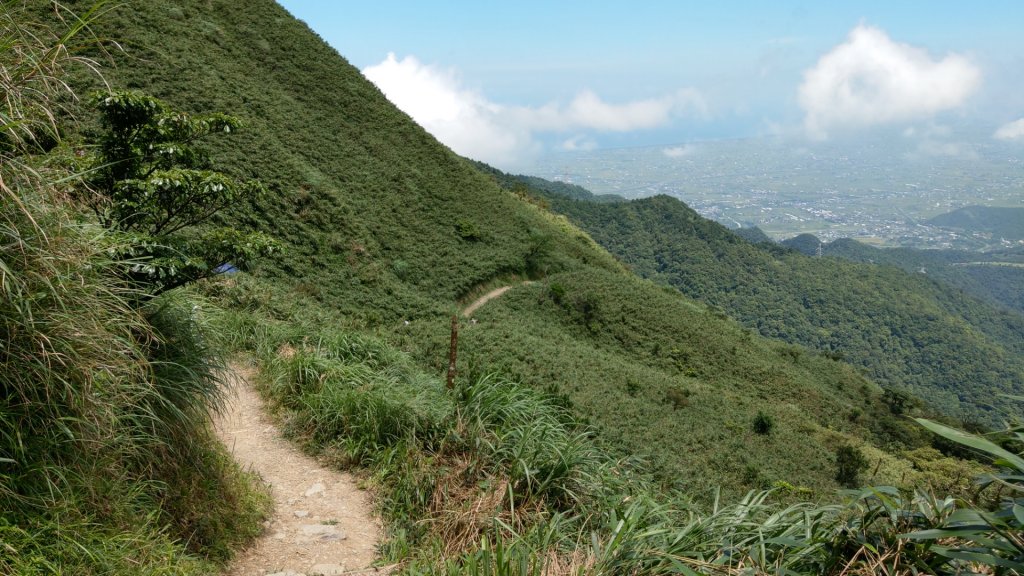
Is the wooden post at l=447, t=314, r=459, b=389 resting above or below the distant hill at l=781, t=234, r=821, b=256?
below

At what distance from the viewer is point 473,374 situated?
5891mm

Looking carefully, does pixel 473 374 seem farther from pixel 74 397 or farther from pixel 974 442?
pixel 974 442

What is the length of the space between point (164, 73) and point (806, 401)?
29.1m

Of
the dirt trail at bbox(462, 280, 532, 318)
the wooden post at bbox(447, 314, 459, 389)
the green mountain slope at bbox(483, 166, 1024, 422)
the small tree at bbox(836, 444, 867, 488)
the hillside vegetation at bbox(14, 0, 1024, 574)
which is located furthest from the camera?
the green mountain slope at bbox(483, 166, 1024, 422)

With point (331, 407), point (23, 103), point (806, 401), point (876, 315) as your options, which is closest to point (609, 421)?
point (331, 407)

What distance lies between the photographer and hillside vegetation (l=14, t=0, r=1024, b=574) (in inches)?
121

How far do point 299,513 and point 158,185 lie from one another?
2684 mm

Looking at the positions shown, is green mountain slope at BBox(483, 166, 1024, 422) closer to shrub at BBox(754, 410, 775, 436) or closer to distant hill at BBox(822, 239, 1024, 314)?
shrub at BBox(754, 410, 775, 436)

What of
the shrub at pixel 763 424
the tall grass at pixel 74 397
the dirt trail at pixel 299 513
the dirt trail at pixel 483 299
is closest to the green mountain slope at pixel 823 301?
the dirt trail at pixel 483 299

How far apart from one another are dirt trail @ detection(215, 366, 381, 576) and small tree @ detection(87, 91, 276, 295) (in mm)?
998

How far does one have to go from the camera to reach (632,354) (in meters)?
24.0

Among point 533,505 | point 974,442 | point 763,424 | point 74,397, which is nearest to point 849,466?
point 763,424

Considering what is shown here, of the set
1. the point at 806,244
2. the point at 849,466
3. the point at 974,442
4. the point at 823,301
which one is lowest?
the point at 849,466

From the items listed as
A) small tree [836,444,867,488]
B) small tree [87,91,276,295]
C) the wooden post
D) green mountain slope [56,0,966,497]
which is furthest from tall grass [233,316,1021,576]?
small tree [836,444,867,488]
